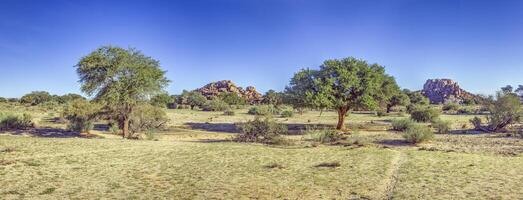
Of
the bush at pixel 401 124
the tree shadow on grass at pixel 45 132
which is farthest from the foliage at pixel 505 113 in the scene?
the tree shadow on grass at pixel 45 132

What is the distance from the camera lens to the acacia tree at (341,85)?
37281 millimetres

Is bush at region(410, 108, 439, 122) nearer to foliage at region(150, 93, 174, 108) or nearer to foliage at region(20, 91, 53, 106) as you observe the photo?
foliage at region(150, 93, 174, 108)

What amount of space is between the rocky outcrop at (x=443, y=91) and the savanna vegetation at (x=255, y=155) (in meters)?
123

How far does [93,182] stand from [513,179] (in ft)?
49.2

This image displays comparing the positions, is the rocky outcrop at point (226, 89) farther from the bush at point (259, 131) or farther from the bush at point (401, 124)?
the bush at point (259, 131)

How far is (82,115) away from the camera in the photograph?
36.4 metres

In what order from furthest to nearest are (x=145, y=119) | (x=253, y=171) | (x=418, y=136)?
(x=145, y=119) < (x=418, y=136) < (x=253, y=171)

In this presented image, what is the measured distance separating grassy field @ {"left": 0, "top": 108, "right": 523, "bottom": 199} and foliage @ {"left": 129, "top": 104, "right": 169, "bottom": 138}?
8870mm

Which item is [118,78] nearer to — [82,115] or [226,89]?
[82,115]

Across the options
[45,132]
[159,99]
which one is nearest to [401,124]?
[159,99]

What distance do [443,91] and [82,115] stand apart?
6279 inches

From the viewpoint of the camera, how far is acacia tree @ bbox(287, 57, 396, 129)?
37.3m

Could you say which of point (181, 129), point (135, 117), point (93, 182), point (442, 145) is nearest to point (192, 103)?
point (181, 129)

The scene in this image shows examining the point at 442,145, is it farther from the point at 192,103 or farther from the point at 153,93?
the point at 192,103
